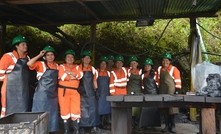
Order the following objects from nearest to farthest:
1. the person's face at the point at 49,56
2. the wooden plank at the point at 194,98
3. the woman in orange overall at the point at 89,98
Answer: the wooden plank at the point at 194,98
the person's face at the point at 49,56
the woman in orange overall at the point at 89,98

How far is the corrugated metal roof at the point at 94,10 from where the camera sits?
17.6ft

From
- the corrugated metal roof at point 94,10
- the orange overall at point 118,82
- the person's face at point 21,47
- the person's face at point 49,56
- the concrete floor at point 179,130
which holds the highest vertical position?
the corrugated metal roof at point 94,10

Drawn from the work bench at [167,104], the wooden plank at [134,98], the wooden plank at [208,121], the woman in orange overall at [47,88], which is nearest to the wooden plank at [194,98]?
the work bench at [167,104]

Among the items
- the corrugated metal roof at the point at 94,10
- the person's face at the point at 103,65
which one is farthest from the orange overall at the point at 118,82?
the corrugated metal roof at the point at 94,10

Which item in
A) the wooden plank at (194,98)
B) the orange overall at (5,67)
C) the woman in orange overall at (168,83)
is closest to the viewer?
the wooden plank at (194,98)

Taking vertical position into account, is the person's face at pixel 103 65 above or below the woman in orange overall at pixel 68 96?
above

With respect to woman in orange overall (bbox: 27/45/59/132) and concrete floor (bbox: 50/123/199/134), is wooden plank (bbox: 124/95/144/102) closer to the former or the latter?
woman in orange overall (bbox: 27/45/59/132)

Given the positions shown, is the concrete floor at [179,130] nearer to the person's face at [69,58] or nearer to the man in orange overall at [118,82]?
the man in orange overall at [118,82]

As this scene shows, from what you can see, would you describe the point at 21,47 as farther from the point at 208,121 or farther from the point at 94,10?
the point at 208,121

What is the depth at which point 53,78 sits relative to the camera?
4625 millimetres

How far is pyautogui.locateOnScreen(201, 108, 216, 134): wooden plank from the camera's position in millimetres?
3288

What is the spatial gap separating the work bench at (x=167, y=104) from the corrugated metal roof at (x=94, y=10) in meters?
2.54

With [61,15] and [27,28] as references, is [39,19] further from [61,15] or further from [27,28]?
[27,28]

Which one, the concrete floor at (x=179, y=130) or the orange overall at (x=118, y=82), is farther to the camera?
the orange overall at (x=118, y=82)
